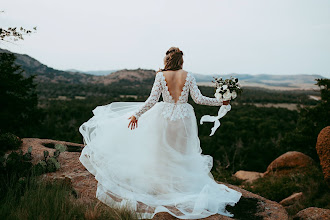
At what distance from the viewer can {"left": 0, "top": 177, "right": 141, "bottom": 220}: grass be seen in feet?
11.6

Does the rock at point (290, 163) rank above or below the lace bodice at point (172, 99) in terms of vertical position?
below

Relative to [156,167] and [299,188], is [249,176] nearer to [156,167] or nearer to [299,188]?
[299,188]

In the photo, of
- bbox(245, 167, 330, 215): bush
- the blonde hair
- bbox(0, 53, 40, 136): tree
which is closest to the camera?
the blonde hair

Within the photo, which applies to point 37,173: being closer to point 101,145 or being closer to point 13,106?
point 101,145

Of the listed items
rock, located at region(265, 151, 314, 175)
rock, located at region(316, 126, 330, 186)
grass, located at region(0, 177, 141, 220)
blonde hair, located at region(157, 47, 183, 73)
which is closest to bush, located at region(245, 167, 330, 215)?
rock, located at region(265, 151, 314, 175)

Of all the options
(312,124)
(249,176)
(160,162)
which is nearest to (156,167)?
(160,162)

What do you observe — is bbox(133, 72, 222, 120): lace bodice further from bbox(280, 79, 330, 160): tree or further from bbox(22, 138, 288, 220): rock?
bbox(280, 79, 330, 160): tree

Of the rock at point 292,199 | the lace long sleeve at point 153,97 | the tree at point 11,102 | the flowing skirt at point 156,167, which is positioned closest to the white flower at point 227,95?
the flowing skirt at point 156,167

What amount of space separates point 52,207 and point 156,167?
1.65 metres

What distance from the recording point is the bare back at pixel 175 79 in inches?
173

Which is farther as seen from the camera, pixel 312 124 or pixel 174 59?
pixel 312 124

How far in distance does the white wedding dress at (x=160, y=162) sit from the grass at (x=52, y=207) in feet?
1.13

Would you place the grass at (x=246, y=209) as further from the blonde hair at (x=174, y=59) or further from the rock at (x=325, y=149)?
the rock at (x=325, y=149)

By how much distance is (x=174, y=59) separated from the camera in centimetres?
437
